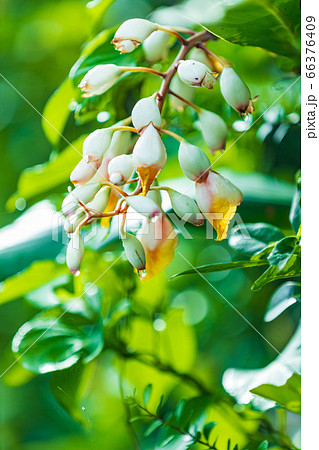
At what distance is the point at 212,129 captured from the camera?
0.46m

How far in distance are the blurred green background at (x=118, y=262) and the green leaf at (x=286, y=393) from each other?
0.07 feet

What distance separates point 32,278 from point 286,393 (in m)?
0.28

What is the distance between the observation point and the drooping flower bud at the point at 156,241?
0.43 meters

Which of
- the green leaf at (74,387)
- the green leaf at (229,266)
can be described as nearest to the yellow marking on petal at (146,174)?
the green leaf at (229,266)

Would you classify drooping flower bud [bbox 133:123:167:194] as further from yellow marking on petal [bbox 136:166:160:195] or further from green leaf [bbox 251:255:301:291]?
green leaf [bbox 251:255:301:291]

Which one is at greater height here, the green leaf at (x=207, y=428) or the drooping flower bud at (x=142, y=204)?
the drooping flower bud at (x=142, y=204)

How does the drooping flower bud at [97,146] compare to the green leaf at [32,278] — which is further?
the green leaf at [32,278]

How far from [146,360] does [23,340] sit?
0.13 metres

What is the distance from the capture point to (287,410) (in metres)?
0.47

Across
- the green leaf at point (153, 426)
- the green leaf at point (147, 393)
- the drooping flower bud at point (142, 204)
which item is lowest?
the green leaf at point (153, 426)

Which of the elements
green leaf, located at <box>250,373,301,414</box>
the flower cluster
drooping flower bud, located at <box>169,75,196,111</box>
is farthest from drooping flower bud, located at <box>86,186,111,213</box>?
green leaf, located at <box>250,373,301,414</box>

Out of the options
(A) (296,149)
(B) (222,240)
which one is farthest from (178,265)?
(A) (296,149)

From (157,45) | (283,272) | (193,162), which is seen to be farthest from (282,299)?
(157,45)

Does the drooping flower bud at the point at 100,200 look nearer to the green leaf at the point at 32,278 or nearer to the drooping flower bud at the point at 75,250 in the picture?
the drooping flower bud at the point at 75,250
